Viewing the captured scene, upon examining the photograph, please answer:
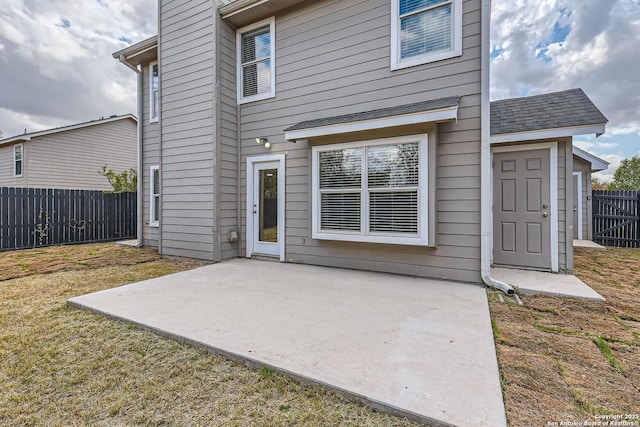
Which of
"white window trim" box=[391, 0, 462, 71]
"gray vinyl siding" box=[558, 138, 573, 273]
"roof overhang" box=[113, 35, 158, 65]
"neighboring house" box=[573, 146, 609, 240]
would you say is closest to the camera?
"white window trim" box=[391, 0, 462, 71]

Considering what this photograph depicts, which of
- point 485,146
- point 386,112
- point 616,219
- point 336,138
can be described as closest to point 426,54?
point 386,112

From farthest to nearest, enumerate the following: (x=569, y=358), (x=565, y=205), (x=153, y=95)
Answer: (x=153, y=95) < (x=565, y=205) < (x=569, y=358)

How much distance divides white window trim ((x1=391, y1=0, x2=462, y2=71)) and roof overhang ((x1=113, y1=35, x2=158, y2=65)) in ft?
17.6

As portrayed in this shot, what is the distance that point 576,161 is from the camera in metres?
8.54

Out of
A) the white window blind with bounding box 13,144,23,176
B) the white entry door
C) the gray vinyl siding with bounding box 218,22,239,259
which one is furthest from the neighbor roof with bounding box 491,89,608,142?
the white window blind with bounding box 13,144,23,176

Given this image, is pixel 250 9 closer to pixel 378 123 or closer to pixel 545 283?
pixel 378 123

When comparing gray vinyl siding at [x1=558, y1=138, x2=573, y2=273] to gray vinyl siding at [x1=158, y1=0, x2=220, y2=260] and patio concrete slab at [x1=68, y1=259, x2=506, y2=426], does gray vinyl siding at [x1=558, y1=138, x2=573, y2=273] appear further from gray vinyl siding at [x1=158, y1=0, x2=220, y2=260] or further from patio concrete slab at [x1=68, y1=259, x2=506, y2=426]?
gray vinyl siding at [x1=158, y1=0, x2=220, y2=260]

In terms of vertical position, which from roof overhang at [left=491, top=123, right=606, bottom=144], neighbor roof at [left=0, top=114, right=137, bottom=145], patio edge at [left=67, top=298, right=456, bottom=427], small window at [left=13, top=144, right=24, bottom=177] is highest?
neighbor roof at [left=0, top=114, right=137, bottom=145]

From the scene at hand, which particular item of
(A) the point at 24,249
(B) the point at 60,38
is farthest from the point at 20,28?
(A) the point at 24,249

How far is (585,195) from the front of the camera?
8516 mm

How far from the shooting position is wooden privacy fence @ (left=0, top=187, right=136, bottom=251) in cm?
714

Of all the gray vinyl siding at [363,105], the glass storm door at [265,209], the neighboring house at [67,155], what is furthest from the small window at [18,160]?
the glass storm door at [265,209]

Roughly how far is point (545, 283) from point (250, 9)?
A: 668 cm

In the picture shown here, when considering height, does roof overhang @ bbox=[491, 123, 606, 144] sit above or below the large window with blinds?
above
